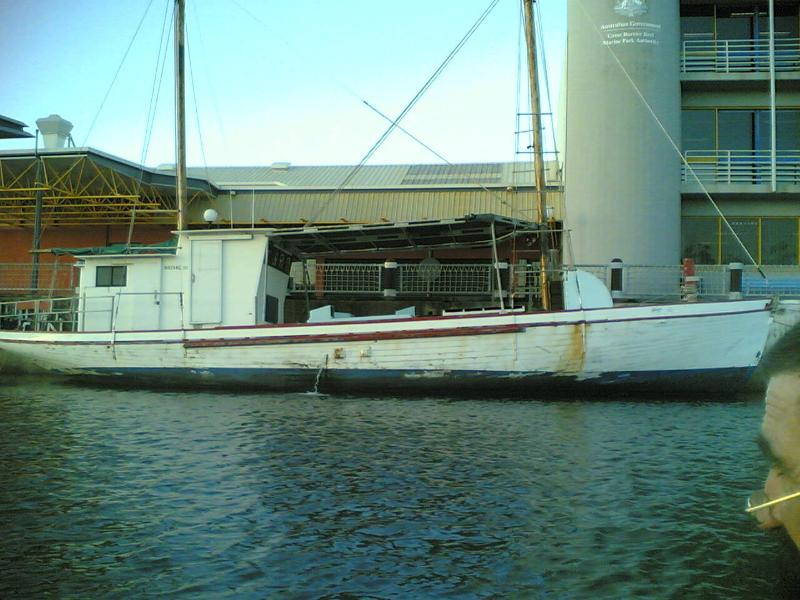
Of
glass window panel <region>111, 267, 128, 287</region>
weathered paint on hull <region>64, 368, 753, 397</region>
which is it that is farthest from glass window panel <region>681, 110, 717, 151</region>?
glass window panel <region>111, 267, 128, 287</region>

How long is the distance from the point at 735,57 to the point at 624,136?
5341mm

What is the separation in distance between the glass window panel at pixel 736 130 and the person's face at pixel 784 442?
26.3 meters

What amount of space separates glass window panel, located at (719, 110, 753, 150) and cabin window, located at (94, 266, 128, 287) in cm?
2073

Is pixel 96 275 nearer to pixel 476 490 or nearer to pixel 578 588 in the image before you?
pixel 476 490

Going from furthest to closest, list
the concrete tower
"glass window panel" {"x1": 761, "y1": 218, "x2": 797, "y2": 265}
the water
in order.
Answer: "glass window panel" {"x1": 761, "y1": 218, "x2": 797, "y2": 265} < the concrete tower < the water

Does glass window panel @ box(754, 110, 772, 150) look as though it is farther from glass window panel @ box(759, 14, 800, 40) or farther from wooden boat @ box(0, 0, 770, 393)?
wooden boat @ box(0, 0, 770, 393)

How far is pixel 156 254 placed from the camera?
21.0 meters

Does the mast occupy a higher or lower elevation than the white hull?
higher

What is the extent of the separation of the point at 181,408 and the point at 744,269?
1872 centimetres

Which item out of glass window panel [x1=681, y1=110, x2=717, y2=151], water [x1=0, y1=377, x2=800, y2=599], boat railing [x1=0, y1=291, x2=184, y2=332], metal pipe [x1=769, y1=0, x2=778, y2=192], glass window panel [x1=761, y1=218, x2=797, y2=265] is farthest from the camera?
glass window panel [x1=681, y1=110, x2=717, y2=151]

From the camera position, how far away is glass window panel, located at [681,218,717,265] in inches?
1121

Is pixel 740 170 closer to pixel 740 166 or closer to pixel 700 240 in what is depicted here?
pixel 740 166

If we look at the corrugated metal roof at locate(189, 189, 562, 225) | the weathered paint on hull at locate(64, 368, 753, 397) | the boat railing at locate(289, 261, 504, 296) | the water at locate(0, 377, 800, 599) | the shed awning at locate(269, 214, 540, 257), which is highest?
the corrugated metal roof at locate(189, 189, 562, 225)

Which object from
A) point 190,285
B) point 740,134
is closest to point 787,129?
point 740,134
